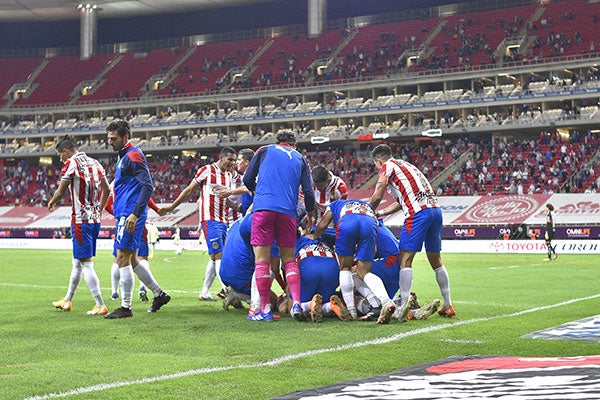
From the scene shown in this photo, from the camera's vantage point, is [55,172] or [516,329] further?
[55,172]

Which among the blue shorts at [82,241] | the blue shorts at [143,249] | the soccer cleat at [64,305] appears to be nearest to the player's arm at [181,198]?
the blue shorts at [143,249]

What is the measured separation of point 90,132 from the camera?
76438mm

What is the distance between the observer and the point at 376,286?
32.4ft

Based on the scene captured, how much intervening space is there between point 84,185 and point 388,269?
14.4ft

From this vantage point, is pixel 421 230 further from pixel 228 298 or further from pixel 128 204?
pixel 128 204

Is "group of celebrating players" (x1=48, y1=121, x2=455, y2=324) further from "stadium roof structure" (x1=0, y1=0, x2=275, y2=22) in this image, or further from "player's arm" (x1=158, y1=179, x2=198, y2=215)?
"stadium roof structure" (x1=0, y1=0, x2=275, y2=22)

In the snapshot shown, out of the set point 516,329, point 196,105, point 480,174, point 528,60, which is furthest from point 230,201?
point 196,105

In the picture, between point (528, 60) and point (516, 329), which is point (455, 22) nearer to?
point (528, 60)

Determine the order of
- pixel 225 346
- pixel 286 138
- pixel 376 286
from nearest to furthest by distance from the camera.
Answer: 1. pixel 225 346
2. pixel 376 286
3. pixel 286 138

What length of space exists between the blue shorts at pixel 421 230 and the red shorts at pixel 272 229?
4.68 ft

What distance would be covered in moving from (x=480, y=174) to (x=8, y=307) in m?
44.3

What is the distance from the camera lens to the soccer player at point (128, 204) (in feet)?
34.5

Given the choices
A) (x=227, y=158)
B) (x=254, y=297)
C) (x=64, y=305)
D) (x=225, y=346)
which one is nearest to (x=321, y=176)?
(x=254, y=297)

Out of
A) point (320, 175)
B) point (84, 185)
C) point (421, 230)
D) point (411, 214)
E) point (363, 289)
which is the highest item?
point (320, 175)
